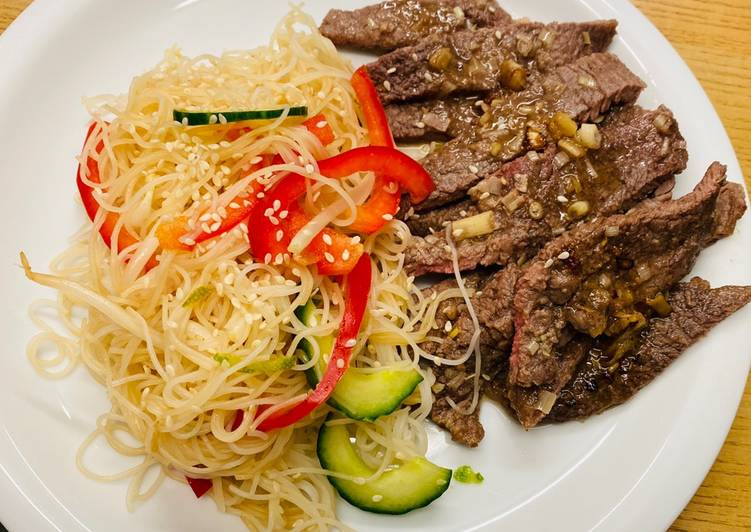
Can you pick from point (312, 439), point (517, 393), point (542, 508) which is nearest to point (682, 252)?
point (517, 393)

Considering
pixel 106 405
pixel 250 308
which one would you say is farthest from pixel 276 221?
pixel 106 405

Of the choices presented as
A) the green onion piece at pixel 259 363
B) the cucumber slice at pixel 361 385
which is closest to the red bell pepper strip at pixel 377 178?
the cucumber slice at pixel 361 385

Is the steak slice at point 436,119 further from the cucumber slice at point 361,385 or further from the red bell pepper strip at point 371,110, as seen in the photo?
the cucumber slice at point 361,385

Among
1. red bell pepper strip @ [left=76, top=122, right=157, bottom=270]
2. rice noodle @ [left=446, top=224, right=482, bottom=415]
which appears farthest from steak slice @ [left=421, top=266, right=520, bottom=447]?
red bell pepper strip @ [left=76, top=122, right=157, bottom=270]

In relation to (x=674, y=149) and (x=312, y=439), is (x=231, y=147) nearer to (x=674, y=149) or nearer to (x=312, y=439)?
(x=312, y=439)

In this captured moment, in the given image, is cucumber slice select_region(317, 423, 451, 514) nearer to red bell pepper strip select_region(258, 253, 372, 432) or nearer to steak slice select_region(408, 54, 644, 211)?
red bell pepper strip select_region(258, 253, 372, 432)

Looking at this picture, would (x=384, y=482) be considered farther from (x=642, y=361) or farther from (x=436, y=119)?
(x=436, y=119)
